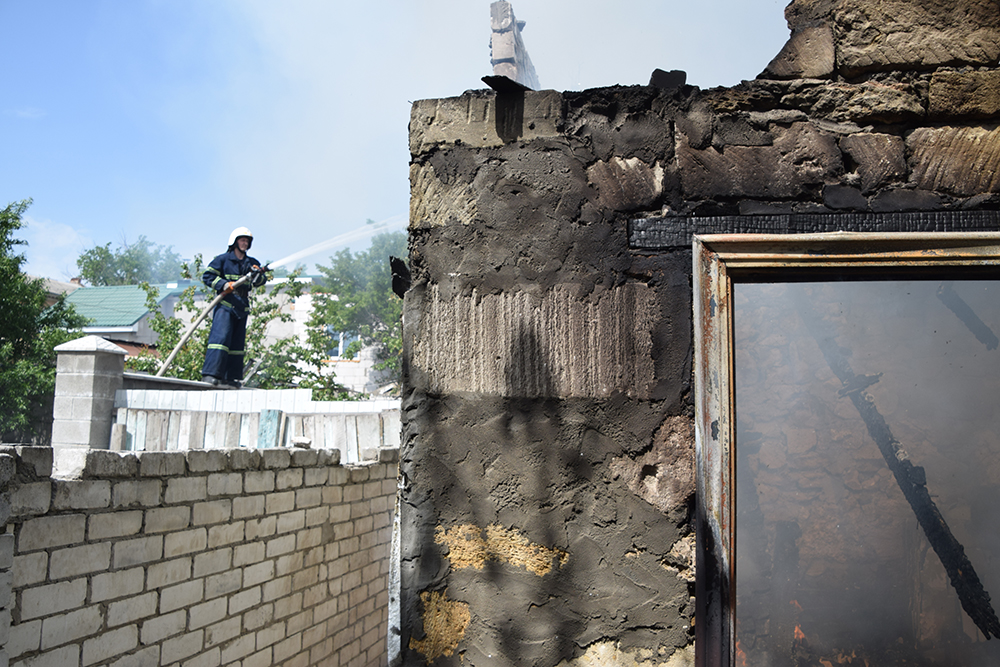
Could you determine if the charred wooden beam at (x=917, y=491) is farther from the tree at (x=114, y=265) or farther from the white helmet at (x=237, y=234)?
the tree at (x=114, y=265)

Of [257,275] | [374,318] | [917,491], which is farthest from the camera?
[374,318]

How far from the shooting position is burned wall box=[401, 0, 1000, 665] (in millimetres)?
2158

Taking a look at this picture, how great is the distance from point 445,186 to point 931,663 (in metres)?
4.54

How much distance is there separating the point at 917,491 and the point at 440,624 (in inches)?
148

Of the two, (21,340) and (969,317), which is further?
(21,340)

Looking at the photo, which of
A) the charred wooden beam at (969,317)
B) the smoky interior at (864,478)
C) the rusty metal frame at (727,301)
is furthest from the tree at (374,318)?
the rusty metal frame at (727,301)

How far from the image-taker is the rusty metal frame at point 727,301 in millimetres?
2074

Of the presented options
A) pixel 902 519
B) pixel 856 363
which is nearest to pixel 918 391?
pixel 856 363

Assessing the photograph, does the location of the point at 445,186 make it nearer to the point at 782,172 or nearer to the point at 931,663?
the point at 782,172

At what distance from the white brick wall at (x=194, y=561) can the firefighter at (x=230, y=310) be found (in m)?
4.08

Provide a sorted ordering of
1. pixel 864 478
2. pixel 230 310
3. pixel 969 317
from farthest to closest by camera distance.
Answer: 1. pixel 230 310
2. pixel 864 478
3. pixel 969 317

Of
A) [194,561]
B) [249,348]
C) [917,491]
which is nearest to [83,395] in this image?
[194,561]

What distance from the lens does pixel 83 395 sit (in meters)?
6.10

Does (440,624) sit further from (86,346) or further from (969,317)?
(86,346)
